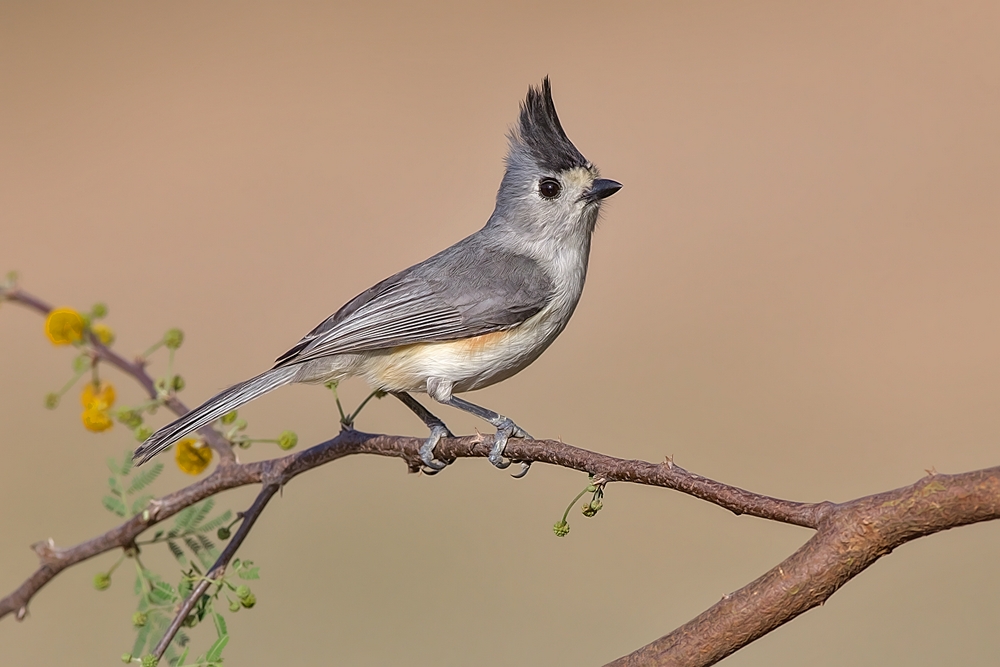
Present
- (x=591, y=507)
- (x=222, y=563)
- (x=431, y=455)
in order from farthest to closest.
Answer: (x=431, y=455), (x=222, y=563), (x=591, y=507)

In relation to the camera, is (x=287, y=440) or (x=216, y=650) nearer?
(x=216, y=650)

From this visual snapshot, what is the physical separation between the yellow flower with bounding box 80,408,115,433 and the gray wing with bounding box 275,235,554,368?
629mm

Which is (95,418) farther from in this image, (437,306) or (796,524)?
(796,524)

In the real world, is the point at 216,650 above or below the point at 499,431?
below

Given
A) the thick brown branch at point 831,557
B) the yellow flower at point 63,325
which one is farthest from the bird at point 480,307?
the thick brown branch at point 831,557

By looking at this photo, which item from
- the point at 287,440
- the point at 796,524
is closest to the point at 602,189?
the point at 287,440

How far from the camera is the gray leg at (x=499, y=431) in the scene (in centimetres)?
154

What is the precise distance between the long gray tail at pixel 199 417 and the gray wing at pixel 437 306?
8.2 inches

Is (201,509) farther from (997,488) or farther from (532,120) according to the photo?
(532,120)

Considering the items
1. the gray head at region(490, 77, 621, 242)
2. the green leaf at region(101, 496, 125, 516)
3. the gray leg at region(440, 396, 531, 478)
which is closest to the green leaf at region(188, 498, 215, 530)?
the green leaf at region(101, 496, 125, 516)

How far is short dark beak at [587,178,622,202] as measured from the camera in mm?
2797

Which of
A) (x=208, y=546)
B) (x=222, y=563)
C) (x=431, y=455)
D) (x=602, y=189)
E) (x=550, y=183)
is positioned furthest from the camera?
(x=550, y=183)

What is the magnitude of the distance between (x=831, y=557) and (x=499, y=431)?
906 mm

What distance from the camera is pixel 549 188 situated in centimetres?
293
